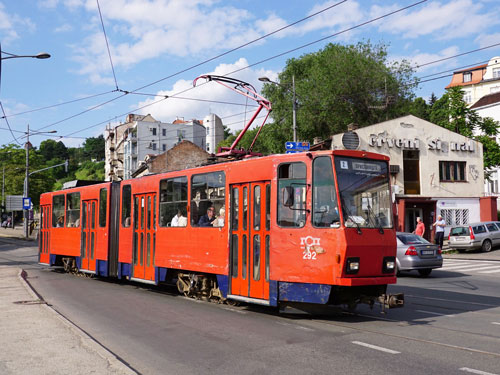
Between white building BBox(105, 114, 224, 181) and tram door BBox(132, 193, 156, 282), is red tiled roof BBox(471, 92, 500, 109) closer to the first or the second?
white building BBox(105, 114, 224, 181)

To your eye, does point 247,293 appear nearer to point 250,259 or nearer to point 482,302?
point 250,259

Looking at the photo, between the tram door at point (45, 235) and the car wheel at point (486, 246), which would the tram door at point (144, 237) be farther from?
the car wheel at point (486, 246)

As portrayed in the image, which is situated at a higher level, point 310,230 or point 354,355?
point 310,230

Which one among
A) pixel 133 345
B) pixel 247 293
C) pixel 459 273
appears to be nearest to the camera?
pixel 133 345

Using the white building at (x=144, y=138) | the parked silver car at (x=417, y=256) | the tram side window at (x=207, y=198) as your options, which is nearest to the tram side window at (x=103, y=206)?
the tram side window at (x=207, y=198)

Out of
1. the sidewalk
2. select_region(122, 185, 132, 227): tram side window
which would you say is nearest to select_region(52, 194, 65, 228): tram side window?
select_region(122, 185, 132, 227): tram side window

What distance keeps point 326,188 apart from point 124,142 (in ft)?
295

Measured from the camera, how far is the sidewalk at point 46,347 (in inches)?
239

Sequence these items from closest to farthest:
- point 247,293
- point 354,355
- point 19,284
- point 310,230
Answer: point 354,355 < point 310,230 < point 247,293 < point 19,284

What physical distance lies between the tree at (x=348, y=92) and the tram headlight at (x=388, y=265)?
38.0 m

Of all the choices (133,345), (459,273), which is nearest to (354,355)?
(133,345)

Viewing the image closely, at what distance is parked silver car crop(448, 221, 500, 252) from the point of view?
1078 inches

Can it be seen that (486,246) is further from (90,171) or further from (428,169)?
(90,171)

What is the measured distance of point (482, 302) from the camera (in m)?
11.8
